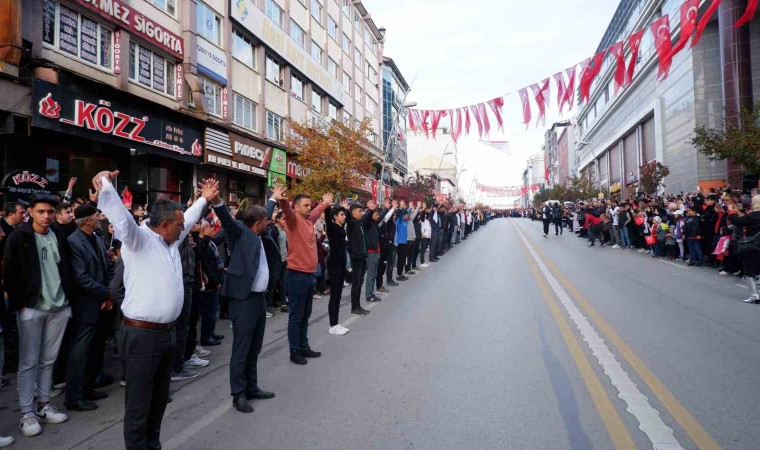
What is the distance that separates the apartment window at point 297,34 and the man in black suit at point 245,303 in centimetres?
2497

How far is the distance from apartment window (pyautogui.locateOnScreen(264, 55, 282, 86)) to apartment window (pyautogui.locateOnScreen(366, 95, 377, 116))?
18.3m

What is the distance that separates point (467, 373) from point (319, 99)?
→ 2867 centimetres

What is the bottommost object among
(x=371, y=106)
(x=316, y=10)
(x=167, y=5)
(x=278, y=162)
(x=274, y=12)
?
(x=278, y=162)

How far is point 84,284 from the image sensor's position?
4562mm

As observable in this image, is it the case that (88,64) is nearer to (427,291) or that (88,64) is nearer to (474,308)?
(427,291)

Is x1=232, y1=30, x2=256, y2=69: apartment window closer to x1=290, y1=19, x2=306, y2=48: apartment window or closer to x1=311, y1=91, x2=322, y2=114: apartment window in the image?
x1=290, y1=19, x2=306, y2=48: apartment window

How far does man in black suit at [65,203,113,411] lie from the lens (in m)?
4.51

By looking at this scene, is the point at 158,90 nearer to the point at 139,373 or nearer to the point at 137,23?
the point at 137,23

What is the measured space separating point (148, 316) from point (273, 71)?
78.2ft

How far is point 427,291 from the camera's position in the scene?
1076cm

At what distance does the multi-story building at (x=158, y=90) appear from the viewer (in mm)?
11867

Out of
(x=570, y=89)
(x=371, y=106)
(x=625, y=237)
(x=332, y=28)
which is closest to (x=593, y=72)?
(x=570, y=89)

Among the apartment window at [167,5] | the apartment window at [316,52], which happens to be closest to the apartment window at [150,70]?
the apartment window at [167,5]

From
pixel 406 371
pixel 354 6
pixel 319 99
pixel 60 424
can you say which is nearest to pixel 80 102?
pixel 60 424
